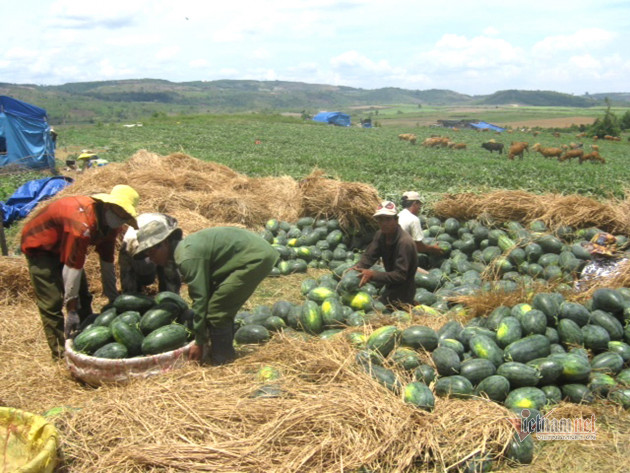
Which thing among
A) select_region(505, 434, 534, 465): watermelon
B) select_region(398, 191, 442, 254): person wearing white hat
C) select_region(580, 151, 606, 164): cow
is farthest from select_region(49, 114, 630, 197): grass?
select_region(505, 434, 534, 465): watermelon

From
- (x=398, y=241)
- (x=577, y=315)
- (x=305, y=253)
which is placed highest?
(x=398, y=241)

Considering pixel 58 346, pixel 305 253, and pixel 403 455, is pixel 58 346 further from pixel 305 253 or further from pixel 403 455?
pixel 305 253

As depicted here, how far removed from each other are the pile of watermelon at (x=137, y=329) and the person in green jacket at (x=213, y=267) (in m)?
0.30

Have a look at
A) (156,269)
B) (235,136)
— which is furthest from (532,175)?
(235,136)

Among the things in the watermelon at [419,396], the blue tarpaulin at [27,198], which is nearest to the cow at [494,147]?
the blue tarpaulin at [27,198]

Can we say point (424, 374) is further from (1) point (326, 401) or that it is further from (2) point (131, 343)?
(2) point (131, 343)

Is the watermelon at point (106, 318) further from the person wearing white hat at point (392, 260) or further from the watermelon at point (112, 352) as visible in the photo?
the person wearing white hat at point (392, 260)

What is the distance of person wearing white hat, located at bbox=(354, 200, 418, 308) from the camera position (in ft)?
22.6

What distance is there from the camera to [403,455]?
4012 mm

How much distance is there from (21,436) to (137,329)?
1617 millimetres

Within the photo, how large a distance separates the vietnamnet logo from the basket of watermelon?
3473 mm

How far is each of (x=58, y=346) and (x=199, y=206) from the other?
6.72 metres

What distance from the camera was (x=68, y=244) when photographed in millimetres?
5344

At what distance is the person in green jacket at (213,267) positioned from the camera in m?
5.09
